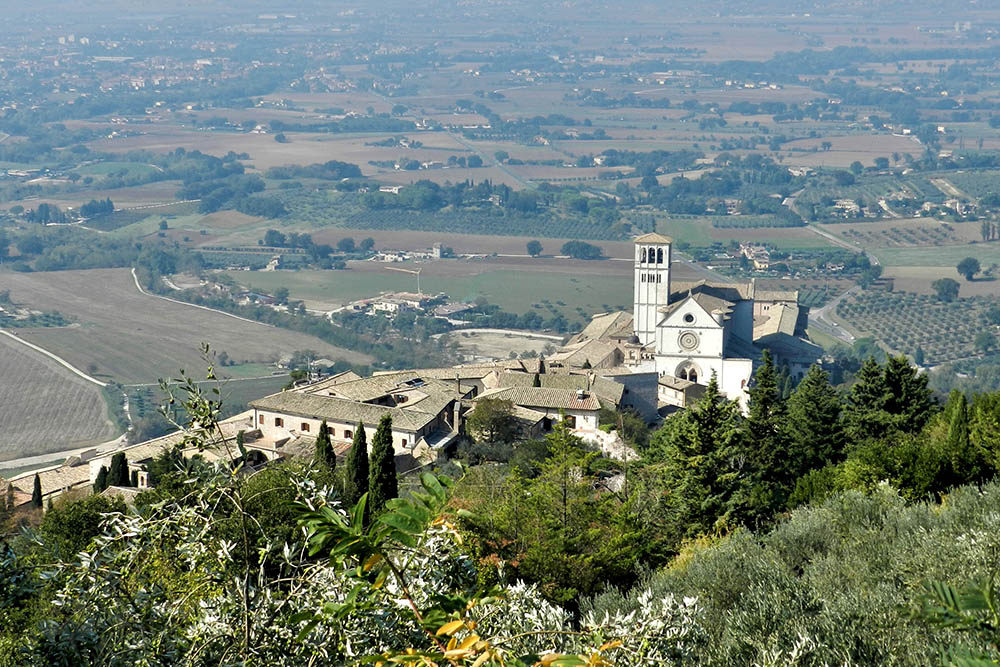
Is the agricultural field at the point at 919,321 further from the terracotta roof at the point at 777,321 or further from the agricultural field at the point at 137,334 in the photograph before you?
the agricultural field at the point at 137,334

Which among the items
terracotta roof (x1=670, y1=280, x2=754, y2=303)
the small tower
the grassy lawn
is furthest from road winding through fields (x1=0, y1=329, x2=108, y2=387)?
the grassy lawn

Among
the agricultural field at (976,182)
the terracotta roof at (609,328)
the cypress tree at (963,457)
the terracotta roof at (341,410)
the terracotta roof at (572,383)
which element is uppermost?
the cypress tree at (963,457)

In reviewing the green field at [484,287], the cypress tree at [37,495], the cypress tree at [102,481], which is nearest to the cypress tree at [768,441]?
the cypress tree at [102,481]

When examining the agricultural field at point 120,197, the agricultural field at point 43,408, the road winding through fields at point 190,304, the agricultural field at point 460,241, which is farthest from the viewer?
the agricultural field at point 120,197

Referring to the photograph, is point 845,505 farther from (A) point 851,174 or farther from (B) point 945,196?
(A) point 851,174

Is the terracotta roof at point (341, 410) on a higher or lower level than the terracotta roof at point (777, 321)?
higher

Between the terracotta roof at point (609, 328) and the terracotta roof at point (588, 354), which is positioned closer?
the terracotta roof at point (588, 354)

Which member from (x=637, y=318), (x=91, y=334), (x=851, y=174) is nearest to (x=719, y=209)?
(x=851, y=174)

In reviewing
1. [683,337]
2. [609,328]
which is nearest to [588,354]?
[683,337]
